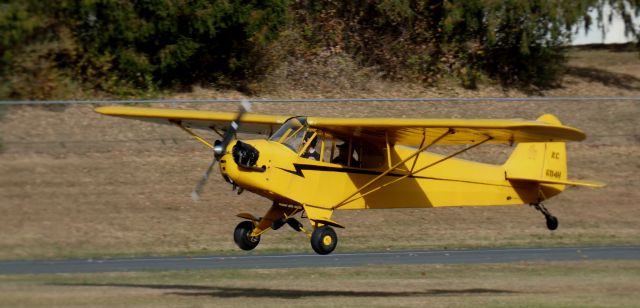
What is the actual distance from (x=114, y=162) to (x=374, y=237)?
23.1ft

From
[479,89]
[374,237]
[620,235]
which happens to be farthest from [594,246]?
[479,89]

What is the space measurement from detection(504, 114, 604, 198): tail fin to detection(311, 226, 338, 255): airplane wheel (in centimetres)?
487

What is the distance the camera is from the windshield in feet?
58.5

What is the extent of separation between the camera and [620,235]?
2786cm

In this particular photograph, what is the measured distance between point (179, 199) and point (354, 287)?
7893mm

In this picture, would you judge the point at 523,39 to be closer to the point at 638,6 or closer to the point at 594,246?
the point at 638,6

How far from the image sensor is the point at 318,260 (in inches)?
949

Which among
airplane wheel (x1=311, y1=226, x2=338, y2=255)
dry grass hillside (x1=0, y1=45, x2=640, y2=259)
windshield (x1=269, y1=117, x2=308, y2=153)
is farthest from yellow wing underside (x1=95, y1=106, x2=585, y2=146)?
dry grass hillside (x1=0, y1=45, x2=640, y2=259)

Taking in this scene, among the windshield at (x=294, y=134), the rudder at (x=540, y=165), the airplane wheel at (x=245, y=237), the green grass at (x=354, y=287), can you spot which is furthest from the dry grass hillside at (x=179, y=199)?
the windshield at (x=294, y=134)

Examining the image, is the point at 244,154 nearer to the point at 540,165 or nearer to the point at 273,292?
the point at 273,292

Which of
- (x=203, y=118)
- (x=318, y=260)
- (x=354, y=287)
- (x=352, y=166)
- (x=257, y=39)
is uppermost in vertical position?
(x=257, y=39)

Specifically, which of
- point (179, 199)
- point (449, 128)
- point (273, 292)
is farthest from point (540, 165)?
point (179, 199)

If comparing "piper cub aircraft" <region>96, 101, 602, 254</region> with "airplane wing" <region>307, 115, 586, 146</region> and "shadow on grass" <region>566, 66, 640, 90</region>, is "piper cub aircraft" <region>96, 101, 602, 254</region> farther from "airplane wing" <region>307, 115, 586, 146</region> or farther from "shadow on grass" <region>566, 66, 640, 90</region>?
"shadow on grass" <region>566, 66, 640, 90</region>

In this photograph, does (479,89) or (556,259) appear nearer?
(556,259)
